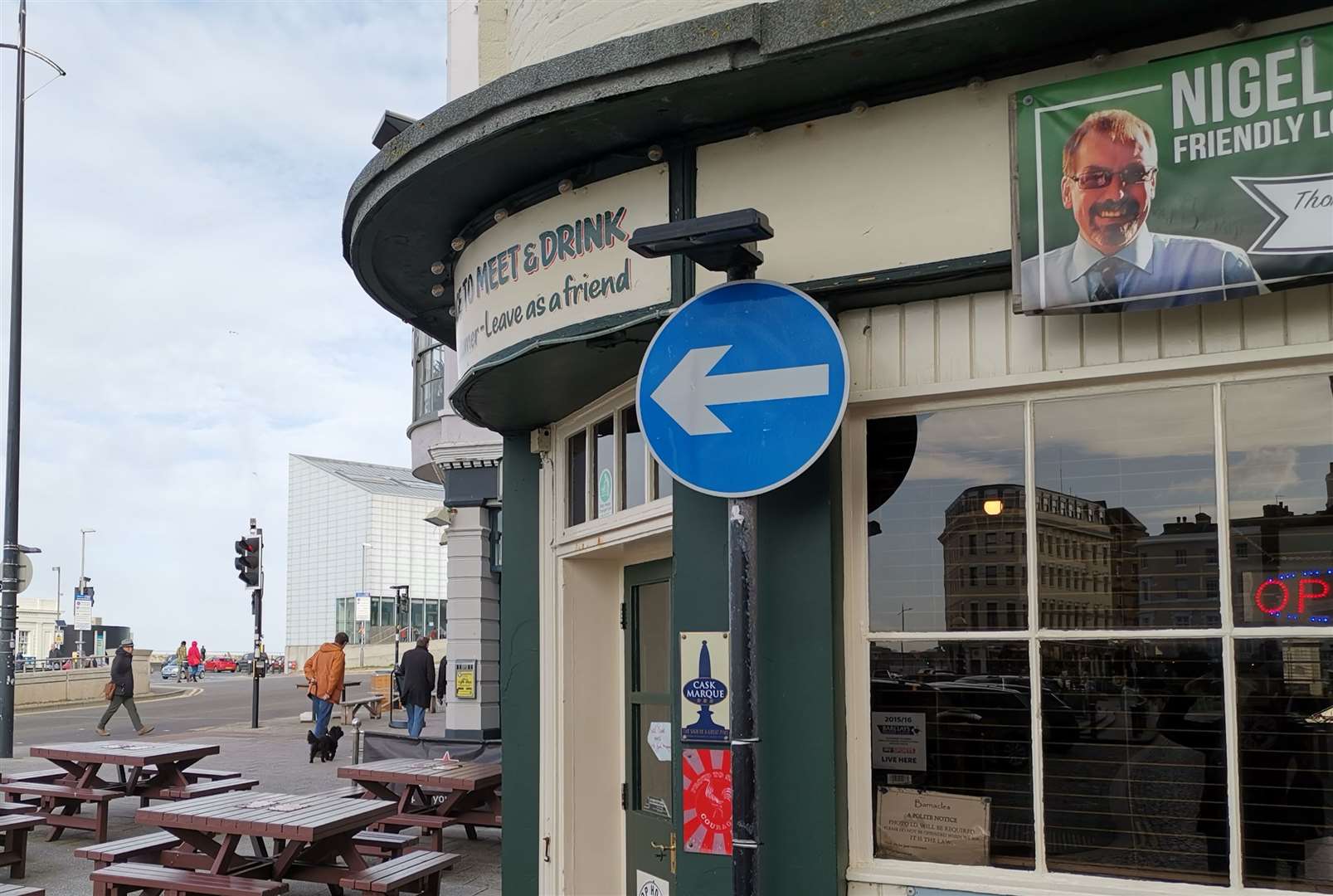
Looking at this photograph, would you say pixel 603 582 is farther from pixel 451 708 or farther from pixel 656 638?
pixel 451 708

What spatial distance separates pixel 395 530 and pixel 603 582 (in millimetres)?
83134

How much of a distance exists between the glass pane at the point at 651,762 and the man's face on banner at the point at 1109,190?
3446mm

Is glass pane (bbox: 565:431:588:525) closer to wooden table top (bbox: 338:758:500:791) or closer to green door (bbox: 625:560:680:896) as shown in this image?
green door (bbox: 625:560:680:896)

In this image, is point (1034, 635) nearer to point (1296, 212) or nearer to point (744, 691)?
point (744, 691)

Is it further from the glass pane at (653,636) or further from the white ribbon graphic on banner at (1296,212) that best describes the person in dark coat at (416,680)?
the white ribbon graphic on banner at (1296,212)

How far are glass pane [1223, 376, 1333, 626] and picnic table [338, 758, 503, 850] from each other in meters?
7.34

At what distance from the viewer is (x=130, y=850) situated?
26.6ft

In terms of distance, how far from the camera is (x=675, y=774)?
4.98 m

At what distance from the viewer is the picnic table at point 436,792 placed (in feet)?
33.8

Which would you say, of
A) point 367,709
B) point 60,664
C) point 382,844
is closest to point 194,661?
point 60,664

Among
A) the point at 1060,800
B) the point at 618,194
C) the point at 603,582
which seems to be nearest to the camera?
the point at 1060,800

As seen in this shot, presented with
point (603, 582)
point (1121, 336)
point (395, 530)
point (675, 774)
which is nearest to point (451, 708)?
point (603, 582)

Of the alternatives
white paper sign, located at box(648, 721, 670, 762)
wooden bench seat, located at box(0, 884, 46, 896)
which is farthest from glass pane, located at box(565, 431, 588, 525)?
wooden bench seat, located at box(0, 884, 46, 896)

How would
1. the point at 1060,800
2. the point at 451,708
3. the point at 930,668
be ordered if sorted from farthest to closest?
the point at 451,708 < the point at 930,668 < the point at 1060,800
